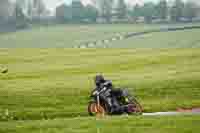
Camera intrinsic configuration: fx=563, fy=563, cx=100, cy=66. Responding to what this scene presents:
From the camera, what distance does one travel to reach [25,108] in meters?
26.2

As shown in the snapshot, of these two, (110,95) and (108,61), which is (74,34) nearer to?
(108,61)

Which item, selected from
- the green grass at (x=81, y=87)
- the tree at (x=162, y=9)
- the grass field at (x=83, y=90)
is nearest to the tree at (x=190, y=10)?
the tree at (x=162, y=9)

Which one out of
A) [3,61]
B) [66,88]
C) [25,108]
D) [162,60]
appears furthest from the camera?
[3,61]

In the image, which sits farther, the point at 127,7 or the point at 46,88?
the point at 127,7

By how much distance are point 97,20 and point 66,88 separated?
127m

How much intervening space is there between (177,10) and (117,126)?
413ft

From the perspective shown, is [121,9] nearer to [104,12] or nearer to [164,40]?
[104,12]

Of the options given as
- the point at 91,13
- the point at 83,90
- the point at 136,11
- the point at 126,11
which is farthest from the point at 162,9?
the point at 83,90

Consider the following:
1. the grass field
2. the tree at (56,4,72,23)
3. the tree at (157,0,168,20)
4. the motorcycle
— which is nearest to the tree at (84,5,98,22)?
the tree at (56,4,72,23)

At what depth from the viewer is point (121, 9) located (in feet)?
530

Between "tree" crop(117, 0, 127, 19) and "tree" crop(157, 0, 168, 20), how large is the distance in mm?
11340

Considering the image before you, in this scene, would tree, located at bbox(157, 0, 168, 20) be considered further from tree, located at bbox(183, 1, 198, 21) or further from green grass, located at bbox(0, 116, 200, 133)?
green grass, located at bbox(0, 116, 200, 133)

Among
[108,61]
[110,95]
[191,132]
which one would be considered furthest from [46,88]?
[108,61]

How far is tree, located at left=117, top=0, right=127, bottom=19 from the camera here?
158375mm
